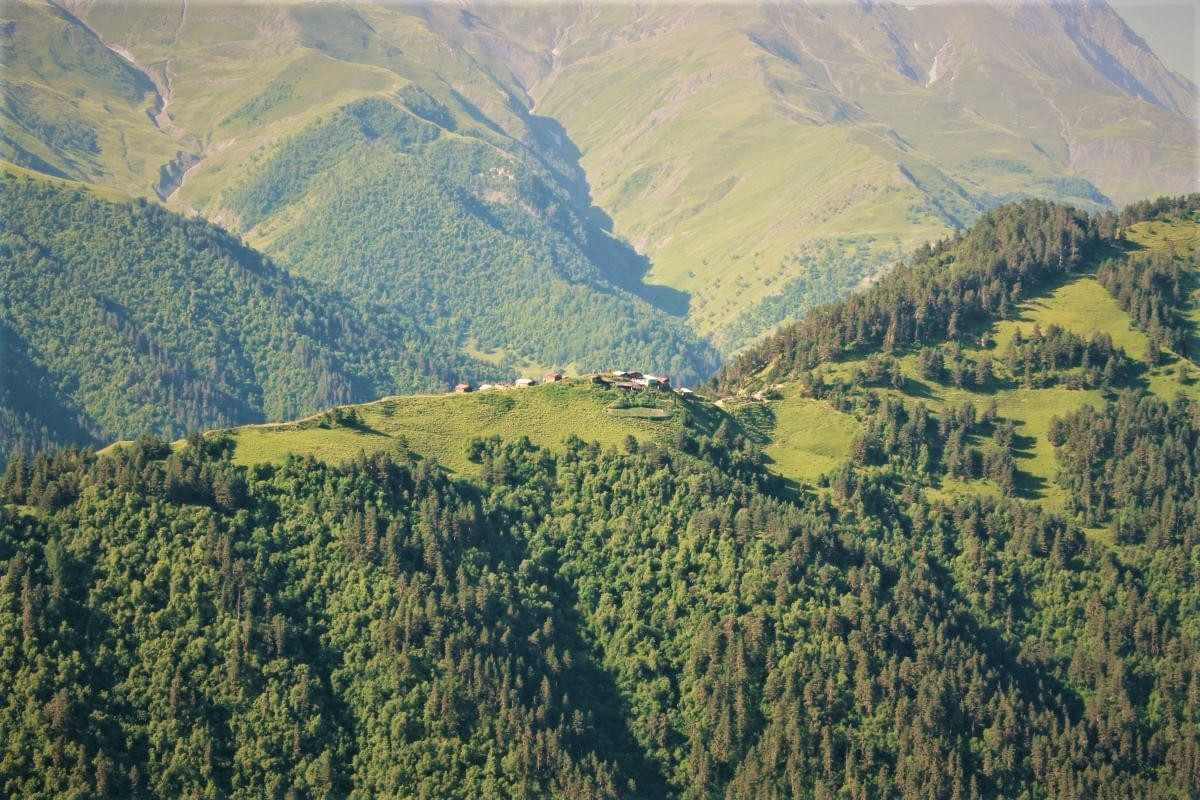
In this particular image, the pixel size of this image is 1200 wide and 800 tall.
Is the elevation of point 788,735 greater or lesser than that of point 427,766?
greater

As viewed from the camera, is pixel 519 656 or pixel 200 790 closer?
pixel 200 790

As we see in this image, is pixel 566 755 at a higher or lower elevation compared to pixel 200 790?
higher

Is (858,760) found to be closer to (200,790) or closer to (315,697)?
(315,697)

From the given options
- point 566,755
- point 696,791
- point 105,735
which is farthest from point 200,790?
point 696,791

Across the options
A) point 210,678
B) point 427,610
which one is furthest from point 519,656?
point 210,678

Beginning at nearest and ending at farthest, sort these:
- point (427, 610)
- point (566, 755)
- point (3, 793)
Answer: point (3, 793) → point (566, 755) → point (427, 610)

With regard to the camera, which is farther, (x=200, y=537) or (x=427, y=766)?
(x=200, y=537)

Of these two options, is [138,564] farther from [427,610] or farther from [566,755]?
[566,755]

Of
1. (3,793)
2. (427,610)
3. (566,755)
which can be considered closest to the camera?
(3,793)

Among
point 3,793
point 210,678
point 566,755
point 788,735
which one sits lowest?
point 3,793
